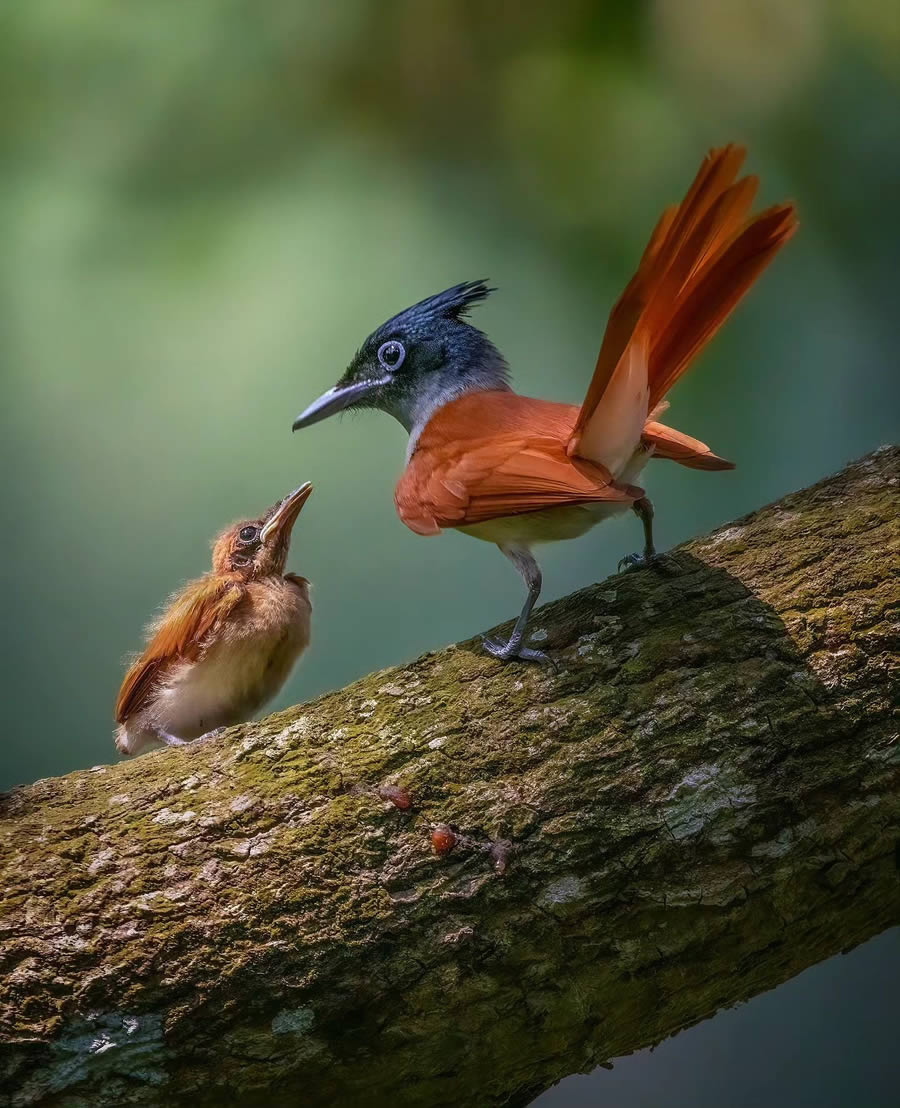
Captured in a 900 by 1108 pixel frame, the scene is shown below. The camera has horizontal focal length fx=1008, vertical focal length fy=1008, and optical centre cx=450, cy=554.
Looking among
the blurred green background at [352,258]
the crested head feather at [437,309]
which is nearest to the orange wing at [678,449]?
the crested head feather at [437,309]

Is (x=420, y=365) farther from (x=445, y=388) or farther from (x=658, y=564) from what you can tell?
(x=658, y=564)

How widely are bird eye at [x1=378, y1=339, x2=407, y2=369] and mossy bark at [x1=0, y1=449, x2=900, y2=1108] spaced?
0.97 metres

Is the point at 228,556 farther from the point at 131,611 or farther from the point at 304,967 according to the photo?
the point at 304,967

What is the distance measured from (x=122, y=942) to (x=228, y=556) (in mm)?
1172

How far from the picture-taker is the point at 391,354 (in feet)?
7.89

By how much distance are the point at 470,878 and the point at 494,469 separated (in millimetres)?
736

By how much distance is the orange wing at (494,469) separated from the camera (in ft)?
5.78

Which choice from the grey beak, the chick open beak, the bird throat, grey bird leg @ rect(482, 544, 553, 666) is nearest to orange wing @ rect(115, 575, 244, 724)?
the chick open beak

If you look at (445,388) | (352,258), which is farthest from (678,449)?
(352,258)

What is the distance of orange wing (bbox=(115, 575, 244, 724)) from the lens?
7.34 ft

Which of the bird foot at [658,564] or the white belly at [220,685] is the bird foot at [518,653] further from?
the white belly at [220,685]

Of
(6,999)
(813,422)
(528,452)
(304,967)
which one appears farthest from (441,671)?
(813,422)

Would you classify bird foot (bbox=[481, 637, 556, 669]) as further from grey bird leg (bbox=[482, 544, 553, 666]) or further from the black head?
the black head

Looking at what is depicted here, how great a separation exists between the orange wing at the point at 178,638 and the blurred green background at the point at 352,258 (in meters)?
0.75
